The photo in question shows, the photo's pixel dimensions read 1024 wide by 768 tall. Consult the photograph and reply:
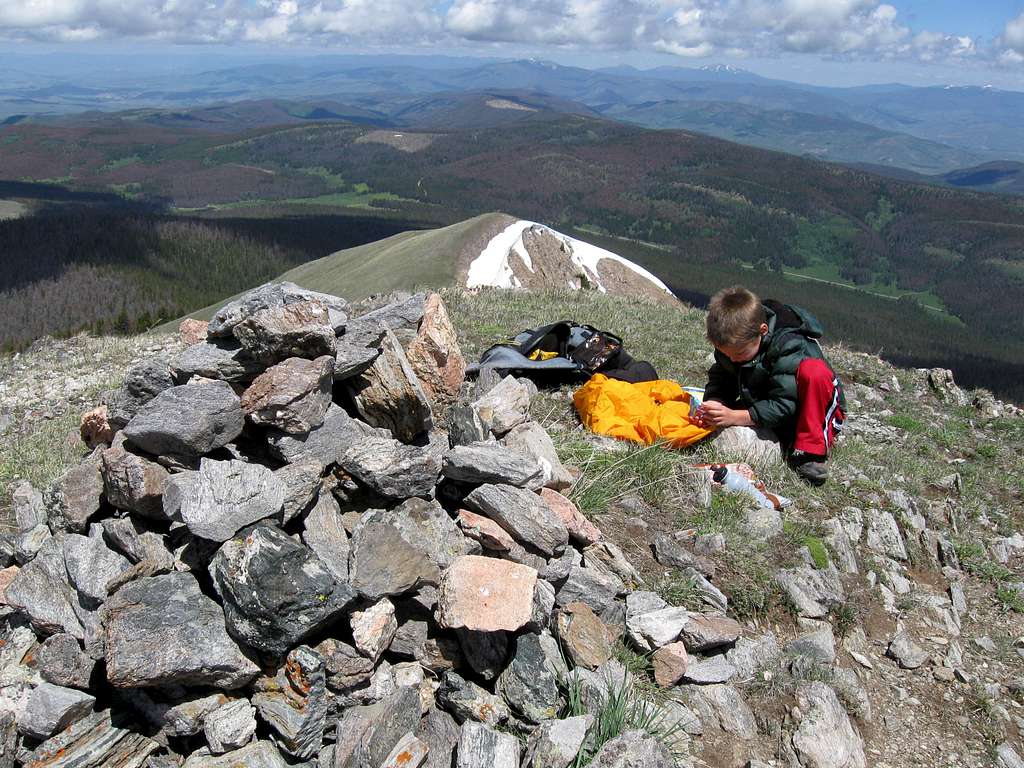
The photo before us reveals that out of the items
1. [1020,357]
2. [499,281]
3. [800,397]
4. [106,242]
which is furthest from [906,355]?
[106,242]

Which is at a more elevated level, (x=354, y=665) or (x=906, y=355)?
(x=354, y=665)

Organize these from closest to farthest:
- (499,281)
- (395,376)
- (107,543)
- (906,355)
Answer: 1. (107,543)
2. (395,376)
3. (499,281)
4. (906,355)

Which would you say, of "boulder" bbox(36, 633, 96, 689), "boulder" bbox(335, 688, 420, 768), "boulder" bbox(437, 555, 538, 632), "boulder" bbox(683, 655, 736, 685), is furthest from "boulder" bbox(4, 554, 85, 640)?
"boulder" bbox(683, 655, 736, 685)

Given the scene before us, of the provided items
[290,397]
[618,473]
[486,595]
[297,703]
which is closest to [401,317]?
[290,397]

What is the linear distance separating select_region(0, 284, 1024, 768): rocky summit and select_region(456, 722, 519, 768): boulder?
14mm

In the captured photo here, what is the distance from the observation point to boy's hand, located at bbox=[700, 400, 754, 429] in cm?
826

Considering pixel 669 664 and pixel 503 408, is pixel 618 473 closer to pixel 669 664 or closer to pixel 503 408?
pixel 503 408

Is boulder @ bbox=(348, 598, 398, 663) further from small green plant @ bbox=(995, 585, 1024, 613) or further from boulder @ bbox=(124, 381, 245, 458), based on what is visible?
small green plant @ bbox=(995, 585, 1024, 613)

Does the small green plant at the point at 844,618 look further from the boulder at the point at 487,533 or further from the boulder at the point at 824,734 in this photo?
the boulder at the point at 487,533

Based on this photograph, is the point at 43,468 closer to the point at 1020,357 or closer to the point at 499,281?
the point at 499,281

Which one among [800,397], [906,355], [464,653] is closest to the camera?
[464,653]

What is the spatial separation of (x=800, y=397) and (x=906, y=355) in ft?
382

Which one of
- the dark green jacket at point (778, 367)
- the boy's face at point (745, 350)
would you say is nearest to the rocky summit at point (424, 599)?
the dark green jacket at point (778, 367)

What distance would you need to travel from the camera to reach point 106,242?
14075 centimetres
